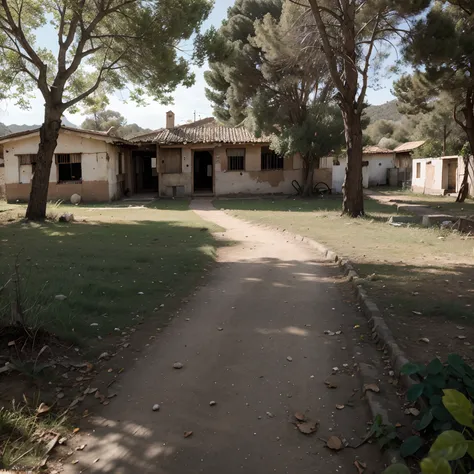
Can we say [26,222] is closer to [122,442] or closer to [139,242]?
[139,242]

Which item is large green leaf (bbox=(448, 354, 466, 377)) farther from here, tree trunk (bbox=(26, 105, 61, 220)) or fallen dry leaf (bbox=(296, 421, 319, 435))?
tree trunk (bbox=(26, 105, 61, 220))

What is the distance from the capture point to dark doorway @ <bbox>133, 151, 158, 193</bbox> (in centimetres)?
3146

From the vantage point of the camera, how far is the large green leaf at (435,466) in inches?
66.8

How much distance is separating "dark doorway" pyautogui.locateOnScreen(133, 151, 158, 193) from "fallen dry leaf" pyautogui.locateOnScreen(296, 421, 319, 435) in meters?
28.9

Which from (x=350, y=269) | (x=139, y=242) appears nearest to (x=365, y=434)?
(x=350, y=269)

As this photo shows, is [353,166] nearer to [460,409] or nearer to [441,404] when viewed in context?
[441,404]

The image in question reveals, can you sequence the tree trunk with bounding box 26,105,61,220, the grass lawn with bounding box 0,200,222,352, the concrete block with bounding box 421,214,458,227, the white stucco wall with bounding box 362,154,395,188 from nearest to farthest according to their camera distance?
the grass lawn with bounding box 0,200,222,352
the concrete block with bounding box 421,214,458,227
the tree trunk with bounding box 26,105,61,220
the white stucco wall with bounding box 362,154,395,188

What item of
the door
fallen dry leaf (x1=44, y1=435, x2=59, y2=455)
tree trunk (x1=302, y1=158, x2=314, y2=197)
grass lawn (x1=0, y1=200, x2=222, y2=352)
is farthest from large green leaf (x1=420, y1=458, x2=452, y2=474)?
the door

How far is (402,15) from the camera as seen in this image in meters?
15.0

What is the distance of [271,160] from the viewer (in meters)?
27.3

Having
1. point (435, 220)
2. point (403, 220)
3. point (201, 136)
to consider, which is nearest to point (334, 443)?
point (435, 220)

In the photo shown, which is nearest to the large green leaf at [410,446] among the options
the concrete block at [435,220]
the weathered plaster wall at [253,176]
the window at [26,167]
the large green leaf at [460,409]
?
the large green leaf at [460,409]

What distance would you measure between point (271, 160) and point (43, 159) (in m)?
15.3

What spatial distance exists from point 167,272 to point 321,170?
21709 mm
